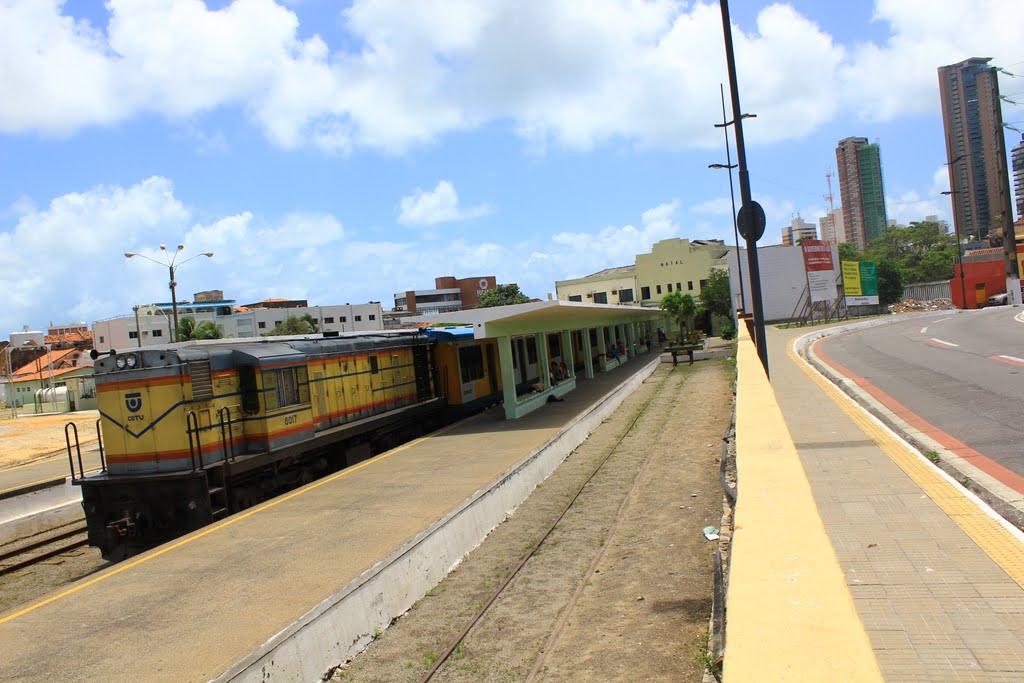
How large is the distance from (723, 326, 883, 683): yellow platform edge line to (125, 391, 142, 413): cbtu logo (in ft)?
30.7

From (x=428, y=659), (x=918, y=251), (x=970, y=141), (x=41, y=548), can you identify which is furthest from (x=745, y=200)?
(x=918, y=251)

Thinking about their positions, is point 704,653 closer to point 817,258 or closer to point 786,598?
point 786,598

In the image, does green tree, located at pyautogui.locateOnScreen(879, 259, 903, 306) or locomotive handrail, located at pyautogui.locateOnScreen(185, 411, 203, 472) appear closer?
locomotive handrail, located at pyautogui.locateOnScreen(185, 411, 203, 472)

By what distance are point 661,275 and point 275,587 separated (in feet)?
220

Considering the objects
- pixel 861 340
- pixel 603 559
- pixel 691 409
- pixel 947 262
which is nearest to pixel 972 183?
pixel 947 262

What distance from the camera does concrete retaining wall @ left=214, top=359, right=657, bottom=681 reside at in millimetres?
5562

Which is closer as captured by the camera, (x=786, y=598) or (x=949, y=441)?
(x=786, y=598)

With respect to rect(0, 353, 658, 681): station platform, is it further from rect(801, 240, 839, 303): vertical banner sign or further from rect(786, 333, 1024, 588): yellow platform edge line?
rect(801, 240, 839, 303): vertical banner sign

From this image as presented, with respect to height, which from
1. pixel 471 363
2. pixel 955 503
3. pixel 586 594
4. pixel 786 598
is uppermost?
pixel 471 363

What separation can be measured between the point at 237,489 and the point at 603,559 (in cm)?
617

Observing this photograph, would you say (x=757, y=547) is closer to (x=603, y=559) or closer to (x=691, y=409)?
(x=603, y=559)

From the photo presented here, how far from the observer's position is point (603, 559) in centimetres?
873

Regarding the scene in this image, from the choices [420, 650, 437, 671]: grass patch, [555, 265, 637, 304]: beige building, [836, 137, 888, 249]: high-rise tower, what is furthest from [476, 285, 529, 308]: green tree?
[836, 137, 888, 249]: high-rise tower

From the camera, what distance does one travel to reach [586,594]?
25.1 feet
